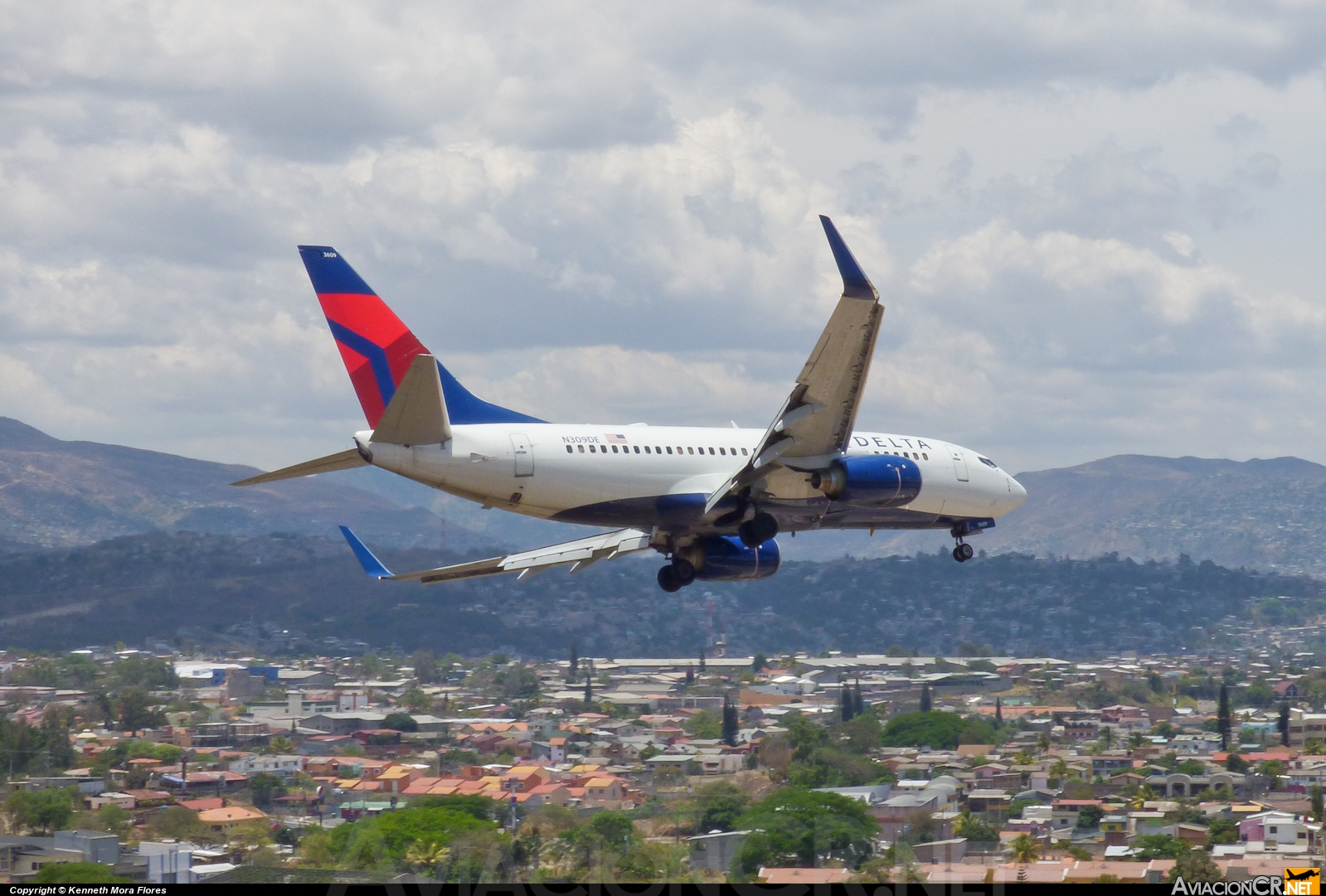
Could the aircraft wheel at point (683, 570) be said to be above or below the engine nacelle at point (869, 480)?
below

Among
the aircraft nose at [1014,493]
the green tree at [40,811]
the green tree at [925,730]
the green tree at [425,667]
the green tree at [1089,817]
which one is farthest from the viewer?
the green tree at [425,667]

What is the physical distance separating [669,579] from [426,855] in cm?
990

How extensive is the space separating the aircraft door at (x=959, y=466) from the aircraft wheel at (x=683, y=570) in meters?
7.84

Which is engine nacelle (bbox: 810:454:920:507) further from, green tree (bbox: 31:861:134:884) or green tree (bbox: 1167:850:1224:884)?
green tree (bbox: 31:861:134:884)

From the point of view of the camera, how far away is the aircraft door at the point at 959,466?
153 feet

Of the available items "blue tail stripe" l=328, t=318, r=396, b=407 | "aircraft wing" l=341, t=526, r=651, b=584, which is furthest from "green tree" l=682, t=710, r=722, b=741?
"blue tail stripe" l=328, t=318, r=396, b=407

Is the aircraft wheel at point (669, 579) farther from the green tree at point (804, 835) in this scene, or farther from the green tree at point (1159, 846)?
the green tree at point (1159, 846)

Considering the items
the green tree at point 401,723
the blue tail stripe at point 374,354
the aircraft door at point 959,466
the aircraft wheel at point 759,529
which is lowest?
the green tree at point 401,723

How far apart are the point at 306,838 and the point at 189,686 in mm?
60933

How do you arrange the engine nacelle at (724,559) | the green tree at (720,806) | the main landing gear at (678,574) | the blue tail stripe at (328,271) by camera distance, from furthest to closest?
the green tree at (720,806) < the engine nacelle at (724,559) < the main landing gear at (678,574) < the blue tail stripe at (328,271)

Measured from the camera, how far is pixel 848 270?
35281 millimetres

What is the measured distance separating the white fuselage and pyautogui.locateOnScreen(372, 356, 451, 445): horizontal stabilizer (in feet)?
0.87

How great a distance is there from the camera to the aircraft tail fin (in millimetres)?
40219

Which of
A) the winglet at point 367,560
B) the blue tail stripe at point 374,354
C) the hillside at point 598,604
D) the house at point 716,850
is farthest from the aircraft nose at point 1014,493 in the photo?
the hillside at point 598,604
